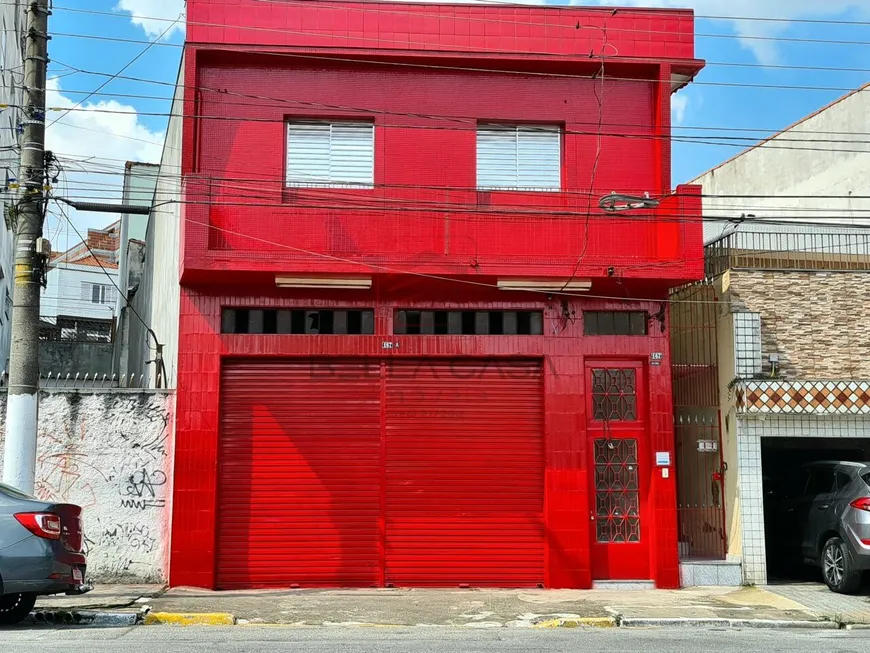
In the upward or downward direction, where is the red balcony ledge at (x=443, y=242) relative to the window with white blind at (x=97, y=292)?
downward

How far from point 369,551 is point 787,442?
743cm

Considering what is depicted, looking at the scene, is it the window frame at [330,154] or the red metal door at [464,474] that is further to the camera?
the window frame at [330,154]

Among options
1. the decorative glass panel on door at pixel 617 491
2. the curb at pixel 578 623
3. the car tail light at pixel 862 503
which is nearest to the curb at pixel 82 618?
the curb at pixel 578 623

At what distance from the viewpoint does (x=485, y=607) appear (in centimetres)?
1166

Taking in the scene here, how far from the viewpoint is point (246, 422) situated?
1353 centimetres

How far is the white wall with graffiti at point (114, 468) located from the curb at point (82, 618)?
9.25ft

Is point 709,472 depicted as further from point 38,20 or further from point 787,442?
point 38,20

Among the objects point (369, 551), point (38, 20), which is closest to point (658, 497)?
point (369, 551)

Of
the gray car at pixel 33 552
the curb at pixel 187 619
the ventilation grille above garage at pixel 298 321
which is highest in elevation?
the ventilation grille above garage at pixel 298 321

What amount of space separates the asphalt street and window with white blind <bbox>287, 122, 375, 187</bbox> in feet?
21.5

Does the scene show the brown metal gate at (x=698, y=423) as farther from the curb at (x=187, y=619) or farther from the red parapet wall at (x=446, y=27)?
the curb at (x=187, y=619)

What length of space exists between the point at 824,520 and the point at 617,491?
279 centimetres

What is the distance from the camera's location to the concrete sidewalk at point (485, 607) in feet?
35.2

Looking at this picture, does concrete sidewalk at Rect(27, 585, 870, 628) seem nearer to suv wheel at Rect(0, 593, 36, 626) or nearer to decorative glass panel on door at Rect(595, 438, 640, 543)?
suv wheel at Rect(0, 593, 36, 626)
